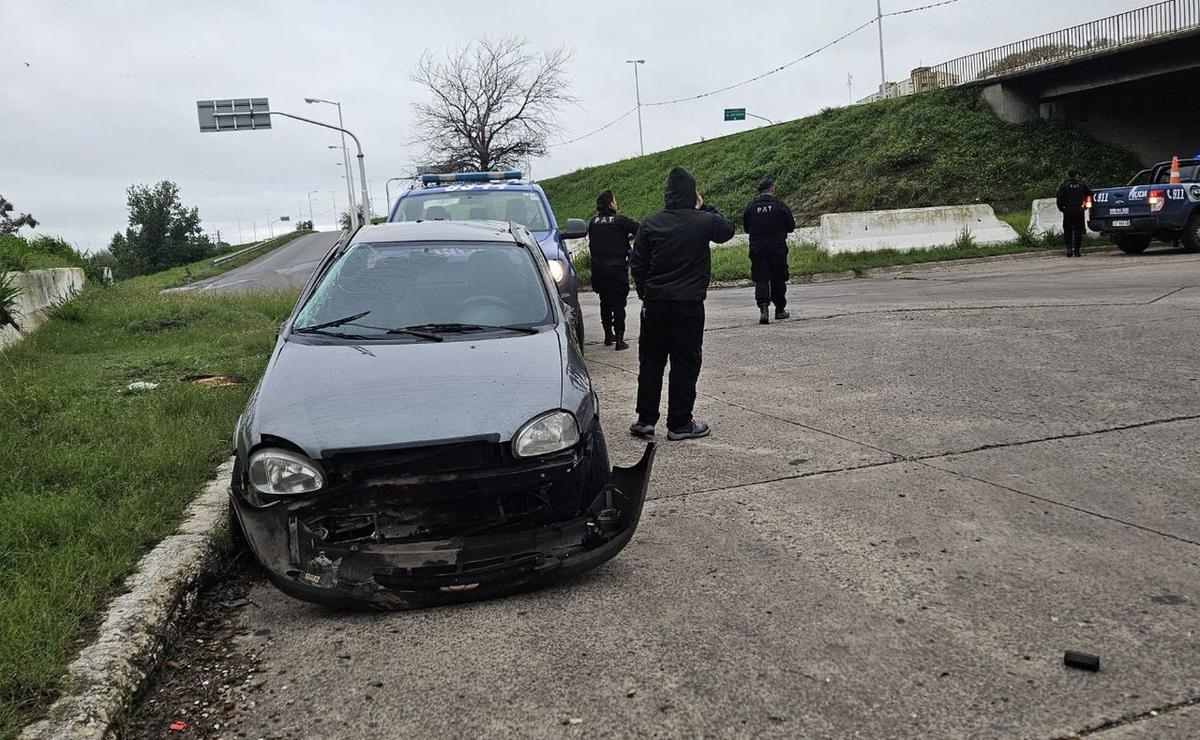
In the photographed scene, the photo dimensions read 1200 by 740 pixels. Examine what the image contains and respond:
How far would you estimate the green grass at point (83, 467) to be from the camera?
3281 millimetres

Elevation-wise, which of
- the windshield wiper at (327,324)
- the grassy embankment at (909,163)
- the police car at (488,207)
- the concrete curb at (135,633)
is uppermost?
the grassy embankment at (909,163)

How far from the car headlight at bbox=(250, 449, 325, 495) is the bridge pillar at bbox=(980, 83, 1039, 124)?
33.6 metres

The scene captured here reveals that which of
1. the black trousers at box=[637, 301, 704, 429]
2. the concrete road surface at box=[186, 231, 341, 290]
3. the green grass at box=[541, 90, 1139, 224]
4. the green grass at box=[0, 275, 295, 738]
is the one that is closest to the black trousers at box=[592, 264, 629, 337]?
the green grass at box=[0, 275, 295, 738]

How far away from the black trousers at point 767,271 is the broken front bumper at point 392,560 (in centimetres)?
854

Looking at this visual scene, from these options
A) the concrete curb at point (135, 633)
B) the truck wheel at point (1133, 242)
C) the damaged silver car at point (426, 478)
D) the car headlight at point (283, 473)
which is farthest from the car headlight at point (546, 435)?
the truck wheel at point (1133, 242)

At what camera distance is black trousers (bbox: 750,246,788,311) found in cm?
1177

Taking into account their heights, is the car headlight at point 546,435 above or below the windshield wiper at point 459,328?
below

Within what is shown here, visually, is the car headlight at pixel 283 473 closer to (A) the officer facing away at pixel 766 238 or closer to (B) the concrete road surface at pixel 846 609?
(B) the concrete road surface at pixel 846 609

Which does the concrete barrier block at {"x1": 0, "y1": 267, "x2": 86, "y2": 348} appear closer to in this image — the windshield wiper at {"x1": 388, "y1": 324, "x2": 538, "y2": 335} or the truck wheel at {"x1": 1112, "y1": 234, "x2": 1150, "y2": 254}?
the windshield wiper at {"x1": 388, "y1": 324, "x2": 538, "y2": 335}

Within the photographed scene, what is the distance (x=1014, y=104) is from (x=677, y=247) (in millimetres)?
30743

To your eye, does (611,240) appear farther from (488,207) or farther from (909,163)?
(909,163)

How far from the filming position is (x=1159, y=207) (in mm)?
18234

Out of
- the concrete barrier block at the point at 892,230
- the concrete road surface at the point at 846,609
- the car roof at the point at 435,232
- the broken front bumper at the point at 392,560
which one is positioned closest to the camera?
the concrete road surface at the point at 846,609

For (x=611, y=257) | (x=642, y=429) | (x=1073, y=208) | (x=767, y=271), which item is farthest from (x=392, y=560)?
(x=1073, y=208)
